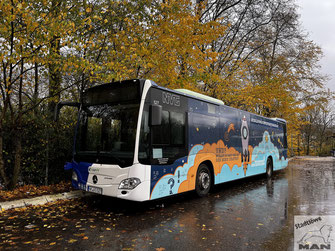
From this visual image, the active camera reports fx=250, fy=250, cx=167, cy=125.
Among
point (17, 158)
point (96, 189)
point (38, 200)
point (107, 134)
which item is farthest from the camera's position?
point (17, 158)

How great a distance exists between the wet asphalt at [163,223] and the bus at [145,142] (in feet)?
1.85

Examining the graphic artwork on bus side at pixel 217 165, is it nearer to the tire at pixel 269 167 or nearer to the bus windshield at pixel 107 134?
the tire at pixel 269 167

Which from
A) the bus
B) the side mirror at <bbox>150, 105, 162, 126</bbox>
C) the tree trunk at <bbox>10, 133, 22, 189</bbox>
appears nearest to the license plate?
the bus

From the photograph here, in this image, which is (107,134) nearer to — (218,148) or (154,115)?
(154,115)

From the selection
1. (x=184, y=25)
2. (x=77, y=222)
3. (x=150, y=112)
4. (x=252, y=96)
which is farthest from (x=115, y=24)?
(x=252, y=96)

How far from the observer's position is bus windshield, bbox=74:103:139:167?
5.71m

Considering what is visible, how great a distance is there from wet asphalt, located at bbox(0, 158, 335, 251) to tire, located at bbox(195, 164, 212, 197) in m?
0.23

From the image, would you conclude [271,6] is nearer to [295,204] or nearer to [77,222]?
[295,204]

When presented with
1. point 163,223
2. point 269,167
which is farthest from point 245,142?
point 163,223

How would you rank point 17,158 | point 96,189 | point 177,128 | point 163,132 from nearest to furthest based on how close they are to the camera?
1. point 96,189
2. point 163,132
3. point 177,128
4. point 17,158

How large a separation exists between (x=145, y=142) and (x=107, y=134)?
105cm

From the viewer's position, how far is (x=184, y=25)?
10438mm

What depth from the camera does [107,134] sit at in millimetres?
6086

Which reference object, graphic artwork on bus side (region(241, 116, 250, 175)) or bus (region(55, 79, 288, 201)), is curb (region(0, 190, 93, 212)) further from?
graphic artwork on bus side (region(241, 116, 250, 175))
